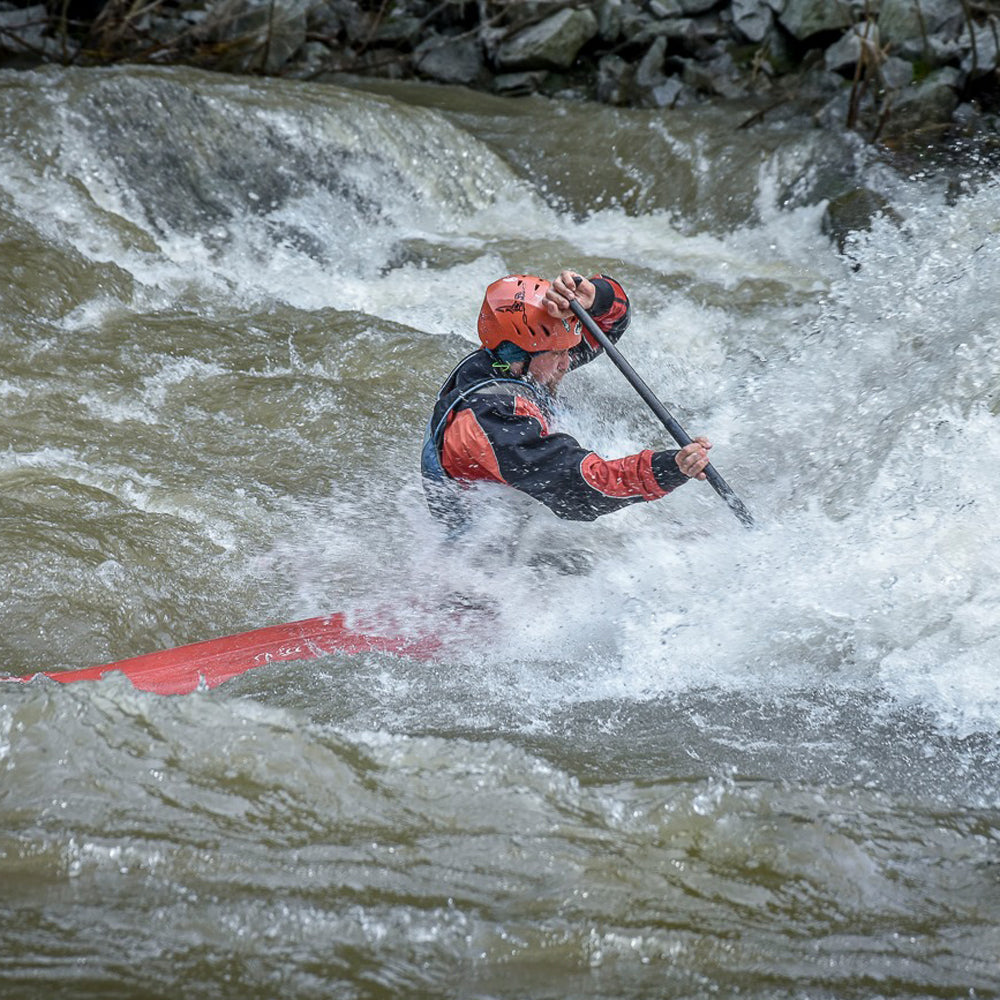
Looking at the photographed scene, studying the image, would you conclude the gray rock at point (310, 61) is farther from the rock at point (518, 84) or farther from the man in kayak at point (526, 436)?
the man in kayak at point (526, 436)

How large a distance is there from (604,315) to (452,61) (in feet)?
19.6

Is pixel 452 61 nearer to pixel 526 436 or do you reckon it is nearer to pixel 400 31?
pixel 400 31

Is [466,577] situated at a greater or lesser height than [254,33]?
lesser

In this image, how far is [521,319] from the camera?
11.6 ft

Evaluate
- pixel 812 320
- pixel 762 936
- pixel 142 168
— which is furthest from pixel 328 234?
pixel 762 936

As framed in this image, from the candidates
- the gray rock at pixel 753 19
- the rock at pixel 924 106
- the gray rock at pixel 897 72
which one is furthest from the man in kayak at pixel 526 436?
the gray rock at pixel 753 19

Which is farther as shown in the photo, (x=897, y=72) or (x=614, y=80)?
(x=614, y=80)

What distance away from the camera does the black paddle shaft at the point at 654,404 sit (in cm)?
369

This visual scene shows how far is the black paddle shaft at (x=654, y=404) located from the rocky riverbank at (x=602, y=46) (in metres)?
4.97

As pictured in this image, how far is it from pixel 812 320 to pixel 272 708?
168 inches

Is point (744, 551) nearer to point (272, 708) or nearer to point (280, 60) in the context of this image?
point (272, 708)

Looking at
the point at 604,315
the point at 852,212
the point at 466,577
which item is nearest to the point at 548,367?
the point at 604,315

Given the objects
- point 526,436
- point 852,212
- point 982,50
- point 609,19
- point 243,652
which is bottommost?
point 243,652

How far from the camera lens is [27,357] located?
17.0 feet
